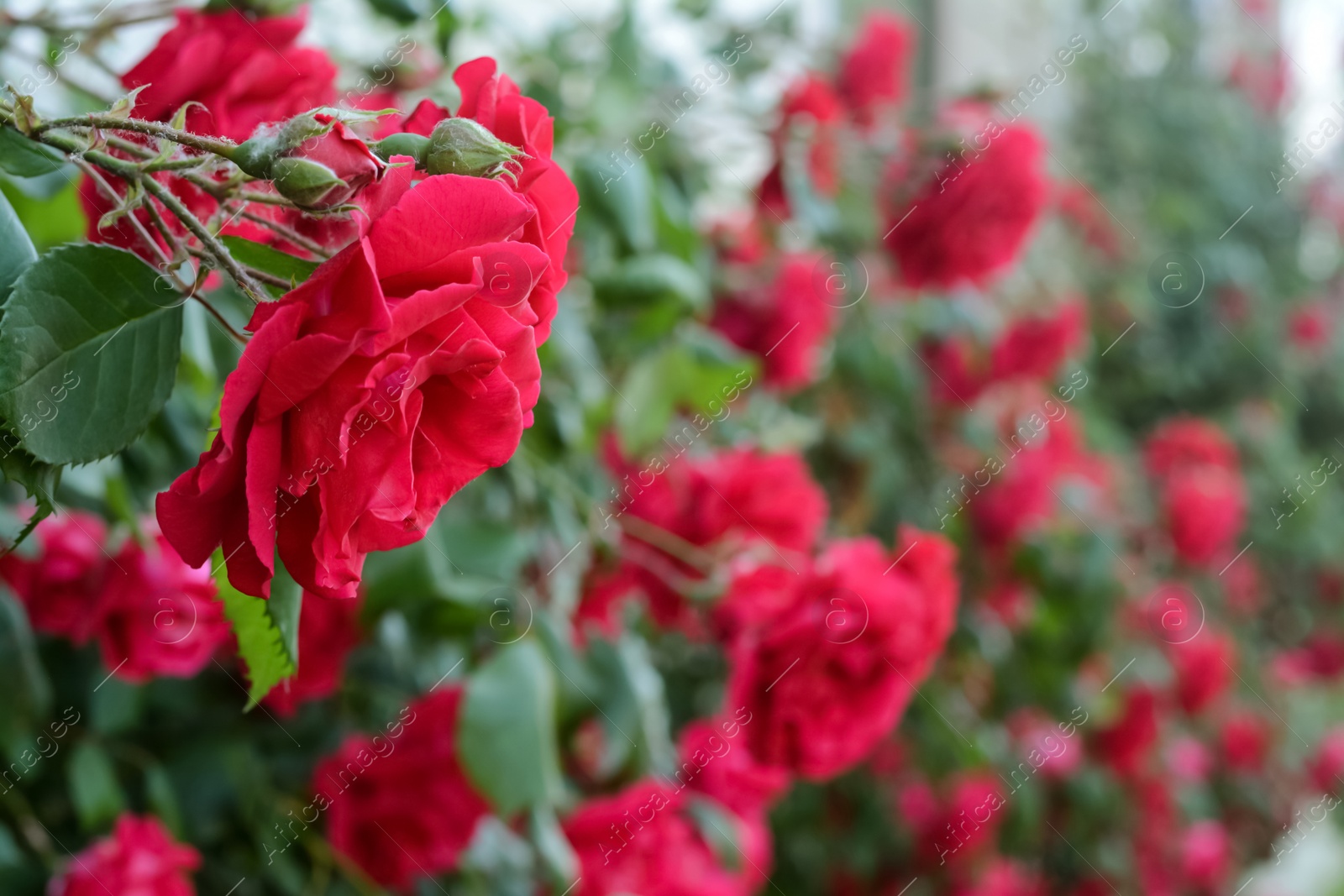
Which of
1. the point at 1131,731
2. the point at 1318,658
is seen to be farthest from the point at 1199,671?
the point at 1318,658

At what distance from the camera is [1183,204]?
226 cm

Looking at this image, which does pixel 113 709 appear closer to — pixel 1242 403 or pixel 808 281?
Answer: pixel 808 281

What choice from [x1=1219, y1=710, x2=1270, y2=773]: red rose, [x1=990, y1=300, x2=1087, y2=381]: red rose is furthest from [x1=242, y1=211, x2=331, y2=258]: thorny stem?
[x1=1219, y1=710, x2=1270, y2=773]: red rose

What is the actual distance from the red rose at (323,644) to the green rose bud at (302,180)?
1.06 feet

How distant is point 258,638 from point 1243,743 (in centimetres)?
193

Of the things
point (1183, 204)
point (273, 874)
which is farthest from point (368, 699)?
point (1183, 204)

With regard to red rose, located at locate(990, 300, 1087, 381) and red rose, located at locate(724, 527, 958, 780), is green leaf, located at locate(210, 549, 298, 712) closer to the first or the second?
red rose, located at locate(724, 527, 958, 780)

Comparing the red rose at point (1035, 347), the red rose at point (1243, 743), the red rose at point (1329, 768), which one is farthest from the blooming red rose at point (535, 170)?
the red rose at point (1329, 768)

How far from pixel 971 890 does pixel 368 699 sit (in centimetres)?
94

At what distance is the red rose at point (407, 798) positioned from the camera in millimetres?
584

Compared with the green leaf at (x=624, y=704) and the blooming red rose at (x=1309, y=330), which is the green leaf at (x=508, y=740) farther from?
the blooming red rose at (x=1309, y=330)

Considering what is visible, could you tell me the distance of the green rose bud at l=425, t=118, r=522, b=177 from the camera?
253 mm

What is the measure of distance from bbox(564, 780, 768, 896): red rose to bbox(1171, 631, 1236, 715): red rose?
120 centimetres

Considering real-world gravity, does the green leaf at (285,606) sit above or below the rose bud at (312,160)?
below
